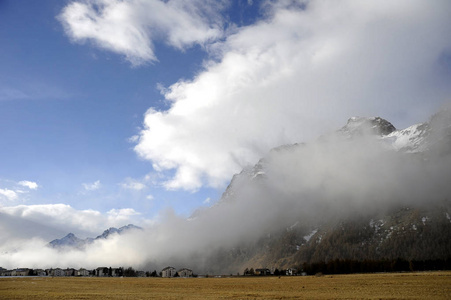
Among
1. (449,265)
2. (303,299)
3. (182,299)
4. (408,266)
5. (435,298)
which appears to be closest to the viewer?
(435,298)

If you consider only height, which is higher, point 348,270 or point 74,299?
point 74,299

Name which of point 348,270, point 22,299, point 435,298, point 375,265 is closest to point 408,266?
point 375,265

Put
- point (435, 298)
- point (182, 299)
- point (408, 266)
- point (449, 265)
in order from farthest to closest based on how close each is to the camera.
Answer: point (408, 266), point (449, 265), point (182, 299), point (435, 298)

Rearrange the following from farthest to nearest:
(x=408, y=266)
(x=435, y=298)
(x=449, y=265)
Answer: (x=408, y=266) → (x=449, y=265) → (x=435, y=298)

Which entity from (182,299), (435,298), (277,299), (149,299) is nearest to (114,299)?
(149,299)

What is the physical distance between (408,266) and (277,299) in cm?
18349

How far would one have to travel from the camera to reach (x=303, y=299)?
45.2 m

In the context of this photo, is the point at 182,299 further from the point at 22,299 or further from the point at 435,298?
the point at 435,298

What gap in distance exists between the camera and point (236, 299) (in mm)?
46812

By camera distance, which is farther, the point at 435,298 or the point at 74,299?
the point at 74,299

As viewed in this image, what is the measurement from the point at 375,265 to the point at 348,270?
16291 mm

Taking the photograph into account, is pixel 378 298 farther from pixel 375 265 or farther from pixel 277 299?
pixel 375 265

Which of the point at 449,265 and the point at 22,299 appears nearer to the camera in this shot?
the point at 22,299

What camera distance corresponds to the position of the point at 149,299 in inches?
1918
